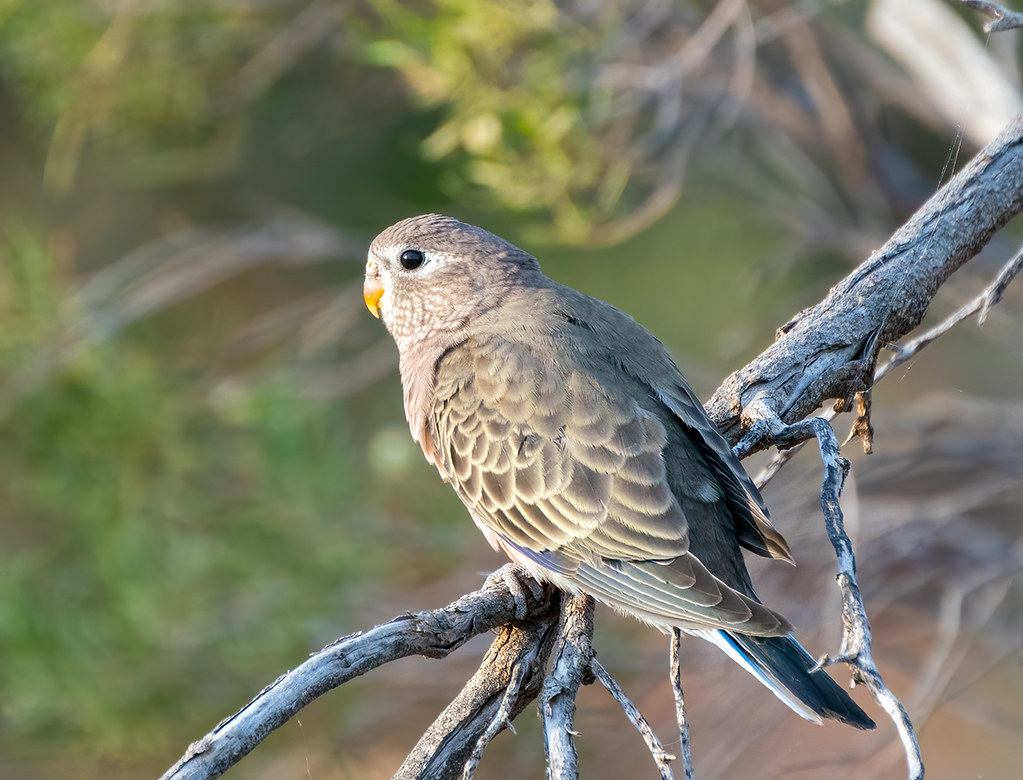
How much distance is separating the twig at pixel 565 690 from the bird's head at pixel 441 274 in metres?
1.25

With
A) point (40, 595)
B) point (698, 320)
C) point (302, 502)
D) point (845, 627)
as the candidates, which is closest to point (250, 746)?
point (845, 627)

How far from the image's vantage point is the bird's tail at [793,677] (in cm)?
238

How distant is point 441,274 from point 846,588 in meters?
2.04

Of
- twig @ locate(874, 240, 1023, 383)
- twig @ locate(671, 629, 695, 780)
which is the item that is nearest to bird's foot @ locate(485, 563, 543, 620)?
twig @ locate(671, 629, 695, 780)

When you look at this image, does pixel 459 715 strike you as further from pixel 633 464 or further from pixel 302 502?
pixel 302 502

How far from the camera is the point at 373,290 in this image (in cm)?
389

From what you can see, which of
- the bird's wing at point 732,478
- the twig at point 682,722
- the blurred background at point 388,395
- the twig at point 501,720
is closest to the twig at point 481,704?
the twig at point 501,720

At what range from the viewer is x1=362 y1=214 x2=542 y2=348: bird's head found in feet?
11.7

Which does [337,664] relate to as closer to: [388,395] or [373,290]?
[373,290]

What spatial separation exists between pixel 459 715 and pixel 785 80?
498 centimetres

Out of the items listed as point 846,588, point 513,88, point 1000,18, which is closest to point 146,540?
point 513,88

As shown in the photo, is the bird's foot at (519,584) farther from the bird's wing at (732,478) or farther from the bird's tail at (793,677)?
the bird's wing at (732,478)

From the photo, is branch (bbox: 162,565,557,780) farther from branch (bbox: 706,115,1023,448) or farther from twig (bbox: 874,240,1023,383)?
twig (bbox: 874,240,1023,383)

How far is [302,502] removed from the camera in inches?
207
